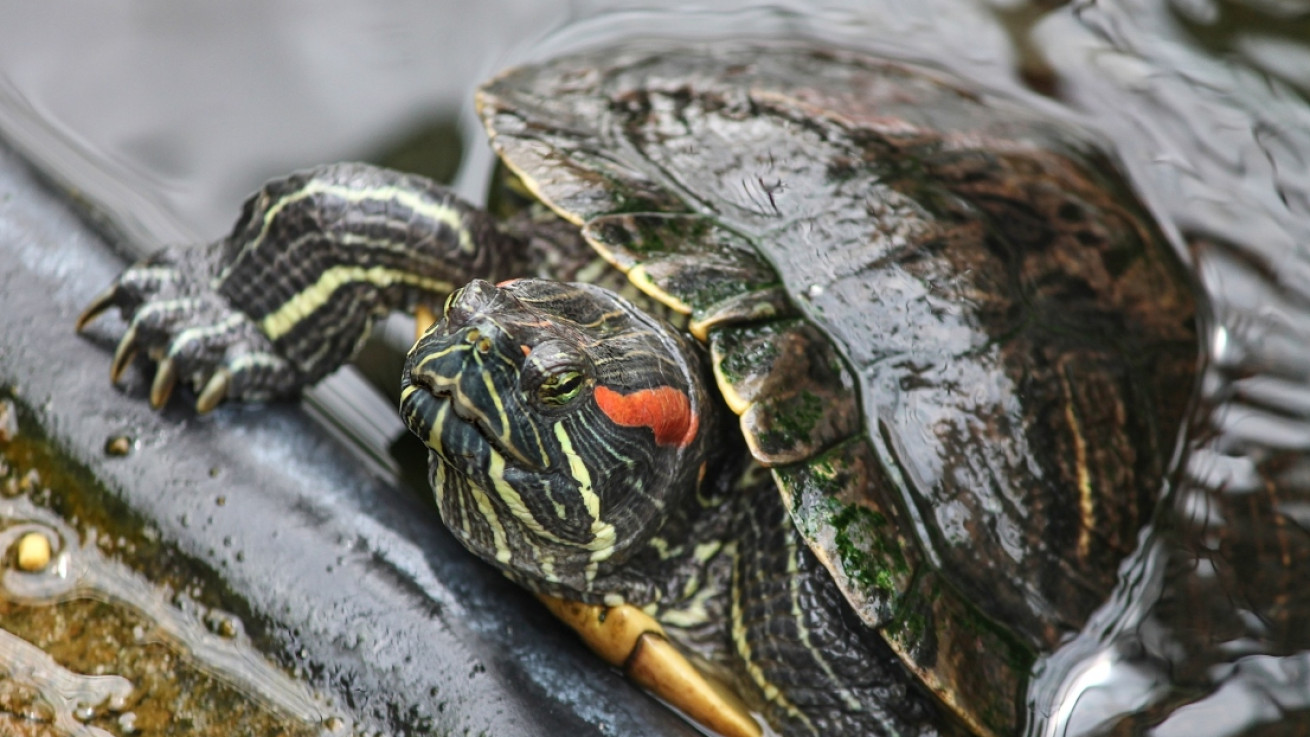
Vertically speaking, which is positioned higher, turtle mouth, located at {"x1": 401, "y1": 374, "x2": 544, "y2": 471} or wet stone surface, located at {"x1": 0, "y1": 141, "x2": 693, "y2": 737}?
turtle mouth, located at {"x1": 401, "y1": 374, "x2": 544, "y2": 471}

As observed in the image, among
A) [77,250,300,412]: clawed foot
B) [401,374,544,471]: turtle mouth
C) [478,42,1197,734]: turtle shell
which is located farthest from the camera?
[77,250,300,412]: clawed foot

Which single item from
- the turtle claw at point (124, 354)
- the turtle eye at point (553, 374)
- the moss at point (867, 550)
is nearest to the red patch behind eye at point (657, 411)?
the turtle eye at point (553, 374)

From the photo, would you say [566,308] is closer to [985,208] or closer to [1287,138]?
[985,208]

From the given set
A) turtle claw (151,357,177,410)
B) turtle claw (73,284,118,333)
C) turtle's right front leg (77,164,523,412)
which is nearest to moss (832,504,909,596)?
turtle's right front leg (77,164,523,412)

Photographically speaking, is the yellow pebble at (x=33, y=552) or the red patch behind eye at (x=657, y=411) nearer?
the red patch behind eye at (x=657, y=411)

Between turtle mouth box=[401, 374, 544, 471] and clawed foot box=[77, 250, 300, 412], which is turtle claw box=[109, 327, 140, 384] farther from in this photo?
turtle mouth box=[401, 374, 544, 471]

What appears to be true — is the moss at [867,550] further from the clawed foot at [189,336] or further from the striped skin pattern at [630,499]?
the clawed foot at [189,336]

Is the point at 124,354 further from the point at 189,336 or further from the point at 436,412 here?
the point at 436,412
